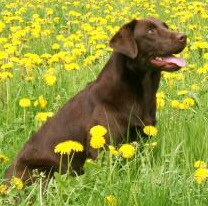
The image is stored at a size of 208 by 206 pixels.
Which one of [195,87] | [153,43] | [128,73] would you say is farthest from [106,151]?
[195,87]

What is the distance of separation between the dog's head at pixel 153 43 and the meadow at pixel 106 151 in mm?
285

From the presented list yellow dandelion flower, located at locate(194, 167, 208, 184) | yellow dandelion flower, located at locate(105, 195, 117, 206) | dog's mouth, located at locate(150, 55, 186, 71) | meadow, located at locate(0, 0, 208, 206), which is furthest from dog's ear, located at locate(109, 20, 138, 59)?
yellow dandelion flower, located at locate(105, 195, 117, 206)

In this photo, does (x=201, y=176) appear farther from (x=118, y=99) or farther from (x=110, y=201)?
(x=118, y=99)

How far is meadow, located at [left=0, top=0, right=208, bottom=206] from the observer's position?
2.94 metres

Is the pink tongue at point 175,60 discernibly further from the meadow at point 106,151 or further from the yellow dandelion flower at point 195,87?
the yellow dandelion flower at point 195,87

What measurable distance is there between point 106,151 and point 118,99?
68cm

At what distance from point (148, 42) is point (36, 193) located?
1.38 metres

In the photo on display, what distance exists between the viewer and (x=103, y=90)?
3943 mm

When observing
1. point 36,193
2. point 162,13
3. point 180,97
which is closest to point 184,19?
point 162,13

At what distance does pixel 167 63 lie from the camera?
3.96 meters

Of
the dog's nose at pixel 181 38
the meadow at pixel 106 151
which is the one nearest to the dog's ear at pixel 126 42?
the dog's nose at pixel 181 38

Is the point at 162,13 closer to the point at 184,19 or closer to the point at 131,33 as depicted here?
the point at 184,19

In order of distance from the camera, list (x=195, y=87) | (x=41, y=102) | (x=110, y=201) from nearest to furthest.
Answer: (x=110, y=201) < (x=41, y=102) < (x=195, y=87)

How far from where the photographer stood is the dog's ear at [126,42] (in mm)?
3854
